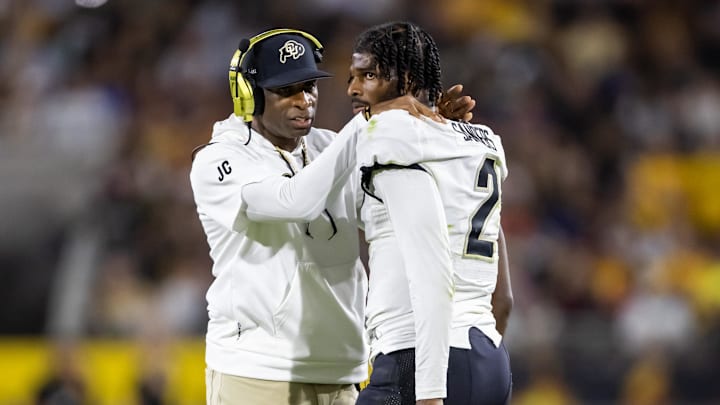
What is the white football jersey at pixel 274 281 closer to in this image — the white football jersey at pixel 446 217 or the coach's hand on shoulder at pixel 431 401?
the white football jersey at pixel 446 217

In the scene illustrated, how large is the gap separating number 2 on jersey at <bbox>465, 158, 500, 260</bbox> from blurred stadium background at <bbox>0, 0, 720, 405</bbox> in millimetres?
4624

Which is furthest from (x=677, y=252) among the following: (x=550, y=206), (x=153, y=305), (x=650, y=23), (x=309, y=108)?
(x=309, y=108)

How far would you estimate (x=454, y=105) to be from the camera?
317cm

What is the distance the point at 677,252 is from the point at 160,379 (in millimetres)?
3703

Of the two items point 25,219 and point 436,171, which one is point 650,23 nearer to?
point 25,219

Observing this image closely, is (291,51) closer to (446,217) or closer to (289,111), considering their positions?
(289,111)

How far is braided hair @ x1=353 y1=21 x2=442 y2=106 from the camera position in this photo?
284 centimetres

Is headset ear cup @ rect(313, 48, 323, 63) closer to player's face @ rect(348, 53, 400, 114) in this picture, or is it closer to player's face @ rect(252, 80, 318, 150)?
player's face @ rect(252, 80, 318, 150)

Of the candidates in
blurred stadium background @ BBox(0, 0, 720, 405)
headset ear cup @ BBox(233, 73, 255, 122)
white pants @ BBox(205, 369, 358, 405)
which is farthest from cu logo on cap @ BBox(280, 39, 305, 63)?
blurred stadium background @ BBox(0, 0, 720, 405)

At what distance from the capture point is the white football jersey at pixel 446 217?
8.88 ft

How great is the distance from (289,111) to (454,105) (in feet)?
1.74

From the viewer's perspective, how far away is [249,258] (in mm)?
3303

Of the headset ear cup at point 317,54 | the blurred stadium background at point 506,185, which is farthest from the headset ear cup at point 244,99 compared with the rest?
the blurred stadium background at point 506,185

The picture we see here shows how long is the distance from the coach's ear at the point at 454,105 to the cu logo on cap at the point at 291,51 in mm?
491
